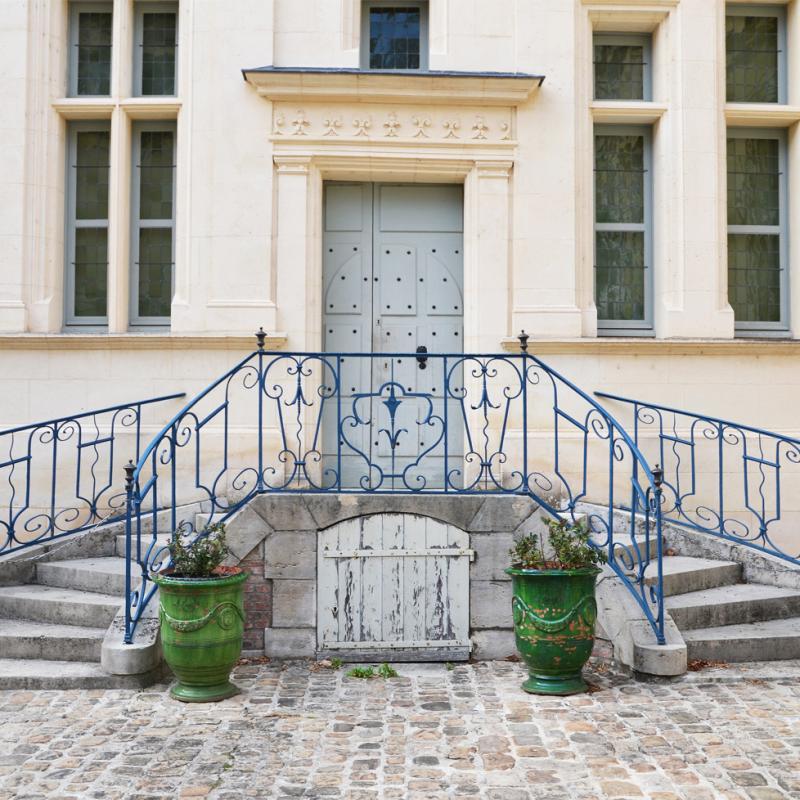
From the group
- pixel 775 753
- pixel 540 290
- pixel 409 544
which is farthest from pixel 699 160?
pixel 775 753

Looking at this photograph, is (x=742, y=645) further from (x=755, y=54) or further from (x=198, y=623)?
(x=755, y=54)

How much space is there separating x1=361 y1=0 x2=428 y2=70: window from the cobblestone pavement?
209 inches

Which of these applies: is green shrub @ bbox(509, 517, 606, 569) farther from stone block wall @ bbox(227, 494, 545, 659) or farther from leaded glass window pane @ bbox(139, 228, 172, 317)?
leaded glass window pane @ bbox(139, 228, 172, 317)

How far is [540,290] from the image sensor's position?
309 inches

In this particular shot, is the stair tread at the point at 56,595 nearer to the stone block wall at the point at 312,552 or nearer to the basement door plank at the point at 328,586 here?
the stone block wall at the point at 312,552

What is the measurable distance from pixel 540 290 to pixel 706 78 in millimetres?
2374

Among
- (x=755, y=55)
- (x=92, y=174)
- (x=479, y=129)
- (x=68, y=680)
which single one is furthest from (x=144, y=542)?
(x=755, y=55)

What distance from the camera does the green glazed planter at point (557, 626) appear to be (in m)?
5.45

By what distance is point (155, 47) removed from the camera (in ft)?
27.0

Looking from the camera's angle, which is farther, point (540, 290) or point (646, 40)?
point (646, 40)

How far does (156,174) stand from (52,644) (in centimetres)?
423

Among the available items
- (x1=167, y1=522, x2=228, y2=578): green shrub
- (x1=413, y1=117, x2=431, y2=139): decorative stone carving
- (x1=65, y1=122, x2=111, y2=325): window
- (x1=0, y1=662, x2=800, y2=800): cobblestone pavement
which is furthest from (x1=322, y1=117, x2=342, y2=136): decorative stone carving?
(x1=0, y1=662, x2=800, y2=800): cobblestone pavement

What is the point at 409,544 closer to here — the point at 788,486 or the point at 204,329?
the point at 204,329

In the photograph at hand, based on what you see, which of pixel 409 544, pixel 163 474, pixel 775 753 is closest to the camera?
pixel 775 753
